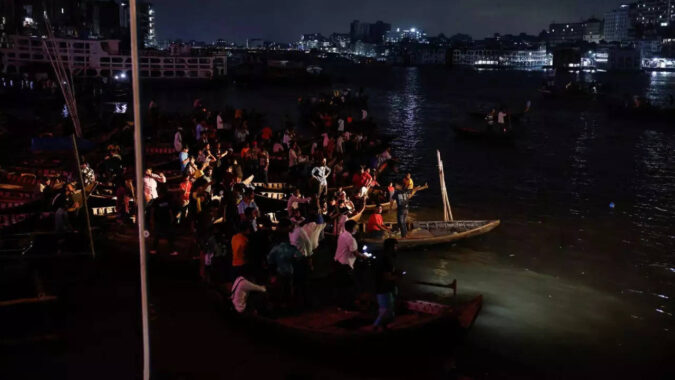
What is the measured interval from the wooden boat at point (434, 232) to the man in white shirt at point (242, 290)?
488 cm

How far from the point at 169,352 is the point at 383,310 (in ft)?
11.3

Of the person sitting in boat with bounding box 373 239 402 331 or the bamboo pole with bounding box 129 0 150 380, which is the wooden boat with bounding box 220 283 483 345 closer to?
the person sitting in boat with bounding box 373 239 402 331

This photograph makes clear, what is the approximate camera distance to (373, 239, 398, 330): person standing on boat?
914cm

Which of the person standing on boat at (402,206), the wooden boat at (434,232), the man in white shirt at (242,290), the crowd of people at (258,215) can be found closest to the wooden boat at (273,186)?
the crowd of people at (258,215)

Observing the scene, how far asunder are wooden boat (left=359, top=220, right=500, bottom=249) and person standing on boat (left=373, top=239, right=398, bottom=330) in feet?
16.4

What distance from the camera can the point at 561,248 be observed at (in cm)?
1748

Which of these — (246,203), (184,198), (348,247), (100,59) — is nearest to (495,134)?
(184,198)

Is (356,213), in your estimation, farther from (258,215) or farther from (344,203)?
(258,215)

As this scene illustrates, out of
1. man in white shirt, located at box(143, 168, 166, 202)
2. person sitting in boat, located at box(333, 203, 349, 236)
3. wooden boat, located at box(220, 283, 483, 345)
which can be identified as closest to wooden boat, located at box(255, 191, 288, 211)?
person sitting in boat, located at box(333, 203, 349, 236)

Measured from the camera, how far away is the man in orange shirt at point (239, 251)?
34.4ft

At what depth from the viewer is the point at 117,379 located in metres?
9.03

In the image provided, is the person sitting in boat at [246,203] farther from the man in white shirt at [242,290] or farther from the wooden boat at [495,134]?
the wooden boat at [495,134]

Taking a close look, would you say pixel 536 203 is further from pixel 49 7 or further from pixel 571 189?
pixel 49 7

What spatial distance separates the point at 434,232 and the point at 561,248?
3839 mm
